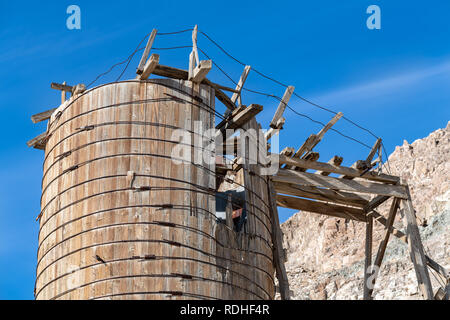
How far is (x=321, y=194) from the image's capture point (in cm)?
2242

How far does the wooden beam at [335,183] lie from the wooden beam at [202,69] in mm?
4154

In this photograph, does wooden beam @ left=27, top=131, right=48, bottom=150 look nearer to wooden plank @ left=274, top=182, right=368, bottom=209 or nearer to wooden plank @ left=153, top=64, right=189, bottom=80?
wooden plank @ left=153, top=64, right=189, bottom=80

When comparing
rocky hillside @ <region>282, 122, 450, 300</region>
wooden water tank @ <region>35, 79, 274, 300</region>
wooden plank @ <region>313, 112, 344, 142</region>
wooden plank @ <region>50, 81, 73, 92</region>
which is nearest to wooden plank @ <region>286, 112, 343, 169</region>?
wooden plank @ <region>313, 112, 344, 142</region>

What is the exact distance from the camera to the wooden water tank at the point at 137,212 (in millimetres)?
15727

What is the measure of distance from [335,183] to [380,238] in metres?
58.1

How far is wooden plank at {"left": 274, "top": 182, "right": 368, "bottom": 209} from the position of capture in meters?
21.6

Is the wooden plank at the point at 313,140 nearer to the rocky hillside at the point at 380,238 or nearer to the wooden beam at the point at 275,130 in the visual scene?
the wooden beam at the point at 275,130

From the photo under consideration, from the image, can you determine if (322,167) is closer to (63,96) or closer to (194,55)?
(194,55)

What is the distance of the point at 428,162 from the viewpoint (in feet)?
283

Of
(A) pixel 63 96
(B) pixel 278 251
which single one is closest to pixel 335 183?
(B) pixel 278 251

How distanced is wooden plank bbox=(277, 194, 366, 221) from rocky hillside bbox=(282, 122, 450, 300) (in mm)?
37642
